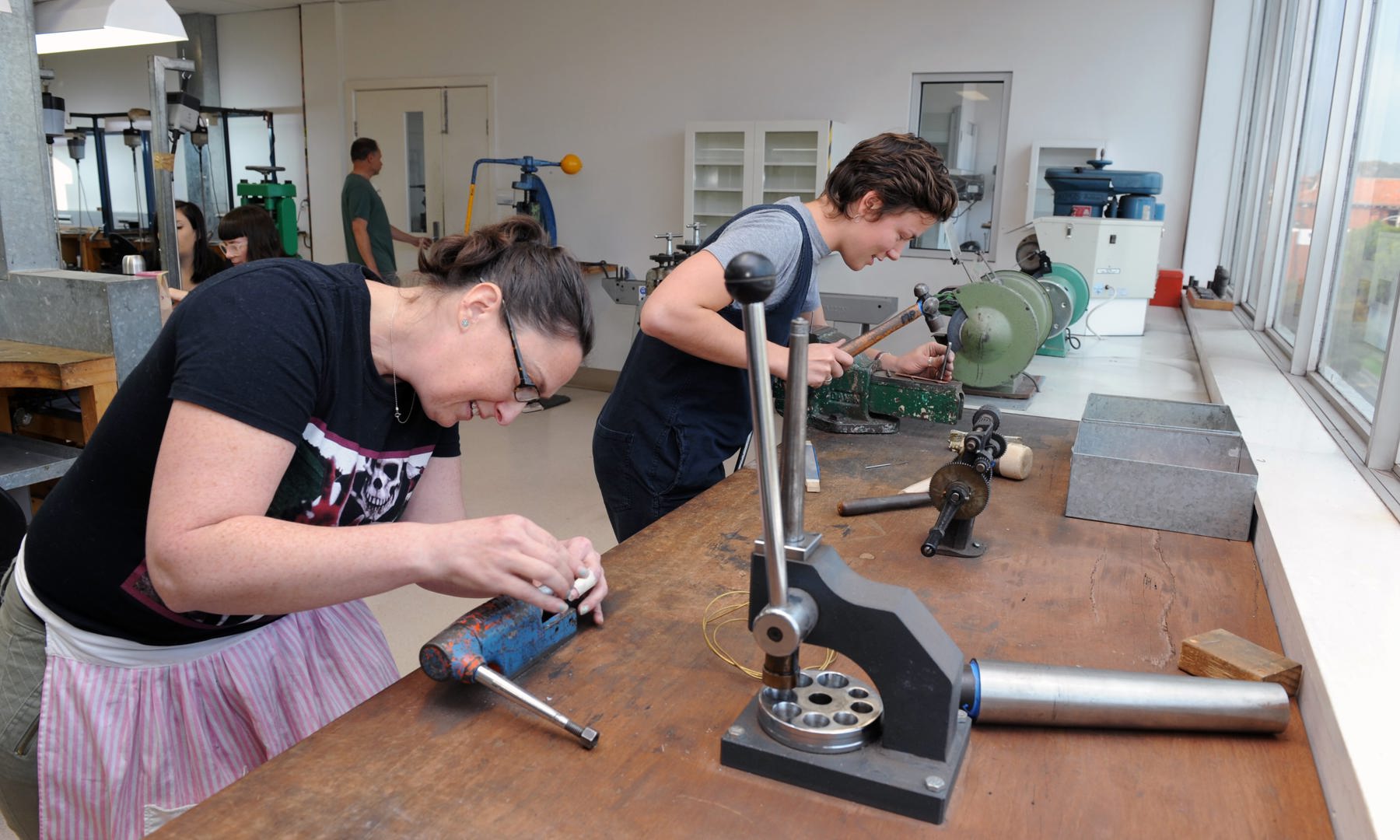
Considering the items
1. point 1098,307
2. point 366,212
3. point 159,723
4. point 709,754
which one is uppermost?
point 366,212

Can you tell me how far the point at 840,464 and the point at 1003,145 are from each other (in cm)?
387

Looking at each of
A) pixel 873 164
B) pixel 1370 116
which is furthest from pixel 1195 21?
pixel 873 164

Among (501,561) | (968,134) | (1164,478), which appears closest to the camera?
(501,561)

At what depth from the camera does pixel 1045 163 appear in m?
4.91

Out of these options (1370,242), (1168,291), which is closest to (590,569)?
(1370,242)

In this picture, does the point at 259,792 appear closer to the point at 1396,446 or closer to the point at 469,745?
the point at 469,745

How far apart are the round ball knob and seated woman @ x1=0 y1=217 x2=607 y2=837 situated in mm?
383

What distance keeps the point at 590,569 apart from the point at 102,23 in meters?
2.07

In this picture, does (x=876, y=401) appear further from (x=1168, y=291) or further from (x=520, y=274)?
(x=1168, y=291)

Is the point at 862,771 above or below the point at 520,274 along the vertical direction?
below

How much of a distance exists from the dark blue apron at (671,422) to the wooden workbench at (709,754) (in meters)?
0.44

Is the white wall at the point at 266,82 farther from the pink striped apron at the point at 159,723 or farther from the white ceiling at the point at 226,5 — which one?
the pink striped apron at the point at 159,723

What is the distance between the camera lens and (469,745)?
81cm

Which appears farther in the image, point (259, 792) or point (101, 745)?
point (101, 745)
